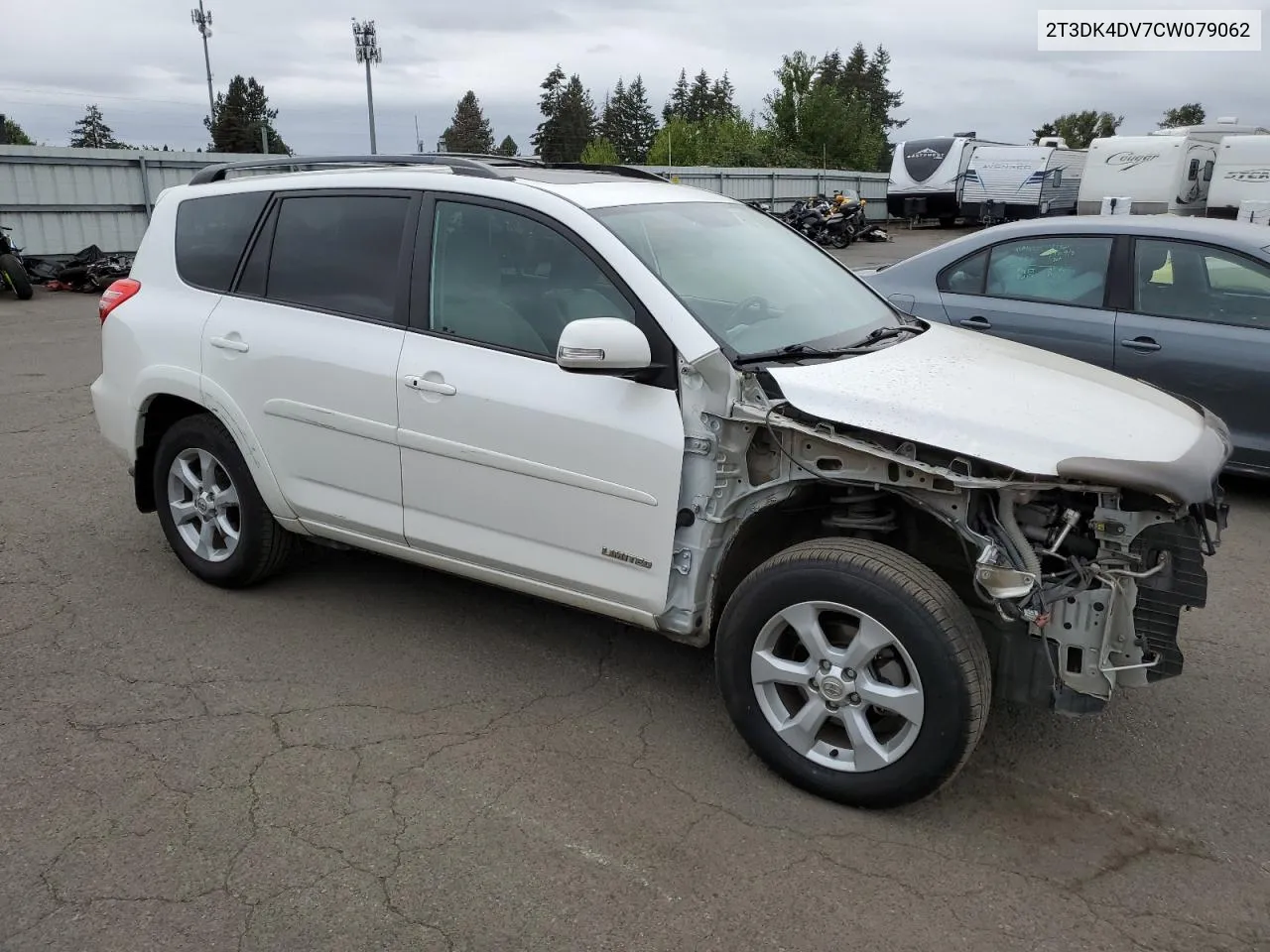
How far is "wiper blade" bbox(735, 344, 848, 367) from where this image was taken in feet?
11.1

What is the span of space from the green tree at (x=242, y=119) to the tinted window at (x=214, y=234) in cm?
8324

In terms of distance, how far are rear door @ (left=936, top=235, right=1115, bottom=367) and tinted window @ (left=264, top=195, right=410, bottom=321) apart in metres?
3.89

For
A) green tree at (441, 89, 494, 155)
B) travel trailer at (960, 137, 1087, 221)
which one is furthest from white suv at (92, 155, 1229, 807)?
green tree at (441, 89, 494, 155)

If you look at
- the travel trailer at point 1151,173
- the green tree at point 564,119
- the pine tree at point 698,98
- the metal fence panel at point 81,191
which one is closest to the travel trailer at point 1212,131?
the travel trailer at point 1151,173

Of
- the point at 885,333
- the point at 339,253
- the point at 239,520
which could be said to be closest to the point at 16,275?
the point at 239,520

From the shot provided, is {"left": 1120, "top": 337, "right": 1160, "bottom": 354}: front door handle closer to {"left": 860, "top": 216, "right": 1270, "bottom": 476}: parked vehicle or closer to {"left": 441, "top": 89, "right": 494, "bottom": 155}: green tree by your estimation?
{"left": 860, "top": 216, "right": 1270, "bottom": 476}: parked vehicle

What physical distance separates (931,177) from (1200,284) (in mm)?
29720

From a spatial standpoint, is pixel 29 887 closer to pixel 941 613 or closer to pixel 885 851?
pixel 885 851

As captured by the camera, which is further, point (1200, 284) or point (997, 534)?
point (1200, 284)

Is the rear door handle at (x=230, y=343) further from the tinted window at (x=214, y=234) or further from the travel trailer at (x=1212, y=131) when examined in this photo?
the travel trailer at (x=1212, y=131)

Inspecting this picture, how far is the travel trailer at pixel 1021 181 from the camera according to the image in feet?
103

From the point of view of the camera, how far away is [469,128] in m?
107

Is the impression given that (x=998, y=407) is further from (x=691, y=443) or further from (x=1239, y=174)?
(x=1239, y=174)

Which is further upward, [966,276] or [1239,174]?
[1239,174]
